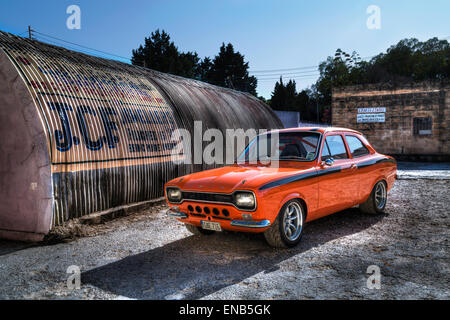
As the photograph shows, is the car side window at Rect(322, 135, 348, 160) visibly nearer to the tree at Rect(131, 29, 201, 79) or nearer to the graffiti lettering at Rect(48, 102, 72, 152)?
the graffiti lettering at Rect(48, 102, 72, 152)

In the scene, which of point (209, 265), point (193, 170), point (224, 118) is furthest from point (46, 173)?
point (224, 118)

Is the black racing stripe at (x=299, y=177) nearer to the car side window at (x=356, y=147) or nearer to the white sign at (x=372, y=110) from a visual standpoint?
the car side window at (x=356, y=147)

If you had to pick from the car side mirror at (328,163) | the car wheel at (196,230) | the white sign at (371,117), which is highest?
the white sign at (371,117)

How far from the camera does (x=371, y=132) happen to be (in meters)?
20.7

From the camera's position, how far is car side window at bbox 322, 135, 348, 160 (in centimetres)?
532

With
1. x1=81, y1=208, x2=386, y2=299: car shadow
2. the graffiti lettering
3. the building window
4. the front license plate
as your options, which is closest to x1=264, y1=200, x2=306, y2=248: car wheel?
x1=81, y1=208, x2=386, y2=299: car shadow

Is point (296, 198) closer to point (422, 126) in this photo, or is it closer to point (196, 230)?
point (196, 230)

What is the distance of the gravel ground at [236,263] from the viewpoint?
10.8ft

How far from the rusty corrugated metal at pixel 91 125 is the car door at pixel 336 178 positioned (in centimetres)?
408

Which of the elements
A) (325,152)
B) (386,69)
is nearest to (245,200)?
(325,152)

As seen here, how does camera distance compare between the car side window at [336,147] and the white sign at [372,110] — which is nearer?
the car side window at [336,147]

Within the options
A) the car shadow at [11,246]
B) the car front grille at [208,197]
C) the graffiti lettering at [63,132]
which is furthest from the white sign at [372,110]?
the car shadow at [11,246]

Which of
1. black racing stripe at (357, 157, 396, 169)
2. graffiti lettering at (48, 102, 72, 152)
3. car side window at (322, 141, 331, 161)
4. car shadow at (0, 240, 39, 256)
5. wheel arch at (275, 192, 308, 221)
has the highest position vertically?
graffiti lettering at (48, 102, 72, 152)
